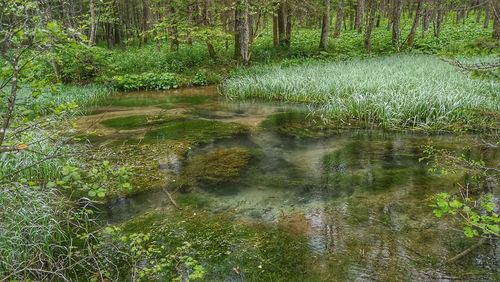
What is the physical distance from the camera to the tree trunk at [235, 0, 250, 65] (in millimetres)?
14893

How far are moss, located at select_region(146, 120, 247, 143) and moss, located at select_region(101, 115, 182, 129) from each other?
0.48 m

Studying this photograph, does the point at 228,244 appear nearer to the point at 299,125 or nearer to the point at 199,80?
the point at 299,125

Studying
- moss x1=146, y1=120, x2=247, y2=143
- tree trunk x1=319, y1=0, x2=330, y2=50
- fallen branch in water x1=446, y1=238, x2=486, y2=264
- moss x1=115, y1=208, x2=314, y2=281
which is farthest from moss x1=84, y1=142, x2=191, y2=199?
tree trunk x1=319, y1=0, x2=330, y2=50

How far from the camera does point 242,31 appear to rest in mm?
16109

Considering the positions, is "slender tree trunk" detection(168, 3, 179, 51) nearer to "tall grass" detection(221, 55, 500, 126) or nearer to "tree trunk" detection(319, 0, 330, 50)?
"tall grass" detection(221, 55, 500, 126)

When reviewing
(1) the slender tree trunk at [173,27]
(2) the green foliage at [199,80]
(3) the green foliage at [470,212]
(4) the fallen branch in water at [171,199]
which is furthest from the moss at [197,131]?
(1) the slender tree trunk at [173,27]

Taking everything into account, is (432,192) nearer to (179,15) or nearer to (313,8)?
(179,15)

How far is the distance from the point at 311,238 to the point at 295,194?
1221mm

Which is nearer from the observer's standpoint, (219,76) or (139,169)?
(139,169)

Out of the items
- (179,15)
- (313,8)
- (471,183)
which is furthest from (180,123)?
(313,8)

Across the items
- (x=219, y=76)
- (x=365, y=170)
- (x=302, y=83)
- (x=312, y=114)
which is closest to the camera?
(x=365, y=170)

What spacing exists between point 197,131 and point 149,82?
27.5ft

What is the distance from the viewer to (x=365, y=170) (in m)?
5.98

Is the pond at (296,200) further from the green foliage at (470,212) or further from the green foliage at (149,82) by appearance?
the green foliage at (149,82)
